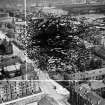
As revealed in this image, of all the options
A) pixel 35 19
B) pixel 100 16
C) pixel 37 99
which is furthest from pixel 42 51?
pixel 100 16

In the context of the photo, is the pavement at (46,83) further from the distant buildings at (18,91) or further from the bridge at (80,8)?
the bridge at (80,8)

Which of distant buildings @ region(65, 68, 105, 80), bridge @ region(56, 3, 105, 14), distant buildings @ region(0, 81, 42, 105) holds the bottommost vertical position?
distant buildings @ region(0, 81, 42, 105)

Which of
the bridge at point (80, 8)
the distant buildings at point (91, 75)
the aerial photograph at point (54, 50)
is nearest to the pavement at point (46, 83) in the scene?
the aerial photograph at point (54, 50)

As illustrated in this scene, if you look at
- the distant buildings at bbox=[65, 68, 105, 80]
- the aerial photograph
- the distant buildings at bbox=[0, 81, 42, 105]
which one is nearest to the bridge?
the aerial photograph

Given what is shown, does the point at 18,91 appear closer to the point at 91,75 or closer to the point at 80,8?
the point at 91,75

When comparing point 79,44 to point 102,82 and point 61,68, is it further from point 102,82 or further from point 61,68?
point 102,82

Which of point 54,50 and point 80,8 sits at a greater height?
point 80,8

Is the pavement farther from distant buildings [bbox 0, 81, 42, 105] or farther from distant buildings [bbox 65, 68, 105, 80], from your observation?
distant buildings [bbox 65, 68, 105, 80]

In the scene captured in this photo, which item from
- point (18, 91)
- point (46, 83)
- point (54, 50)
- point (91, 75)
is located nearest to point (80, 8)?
point (54, 50)

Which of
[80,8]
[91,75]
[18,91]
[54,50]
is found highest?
[80,8]
